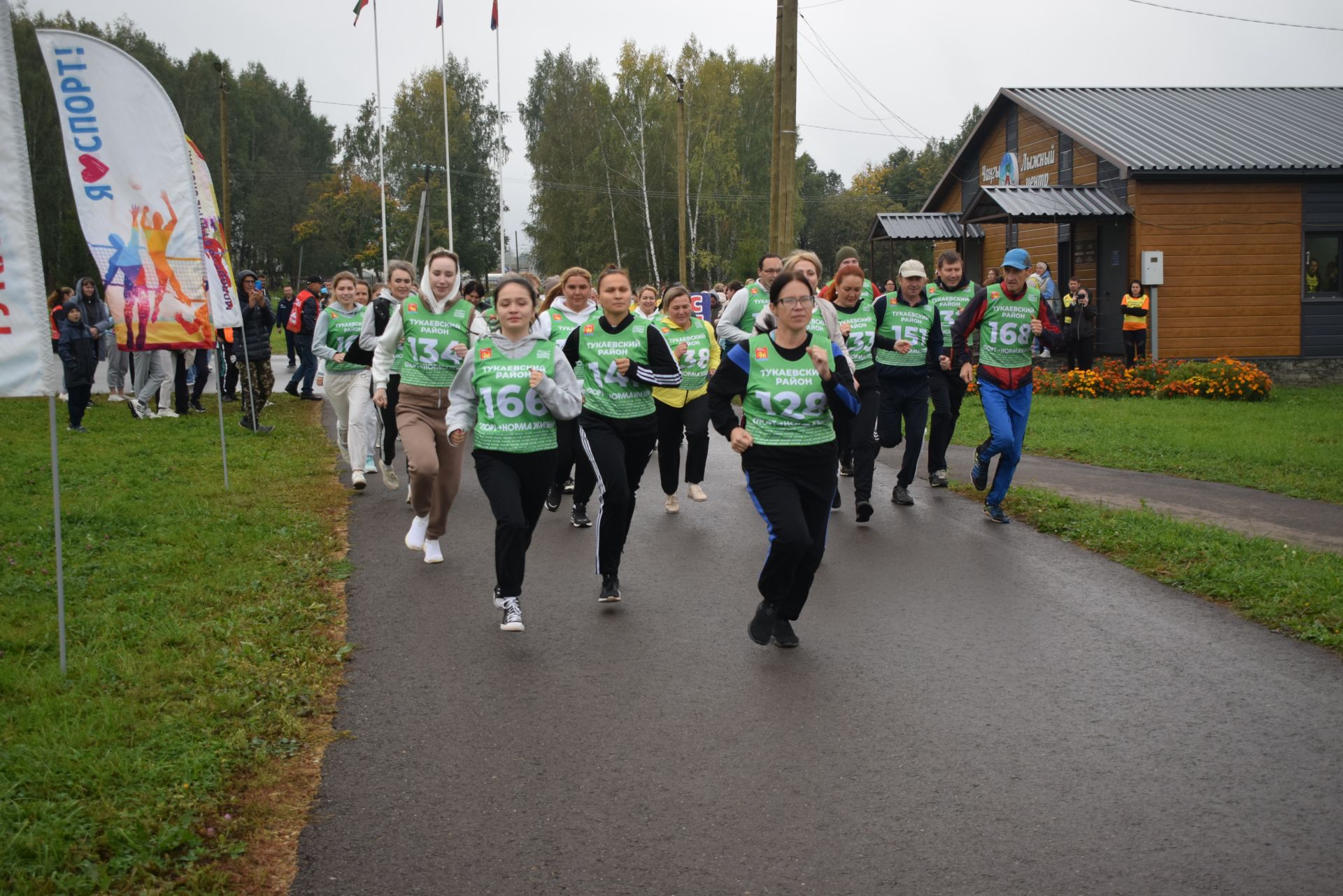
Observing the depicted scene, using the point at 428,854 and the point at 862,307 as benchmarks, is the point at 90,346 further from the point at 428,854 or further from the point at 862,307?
the point at 428,854

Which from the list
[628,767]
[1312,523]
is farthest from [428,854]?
[1312,523]

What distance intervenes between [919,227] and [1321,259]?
9867mm

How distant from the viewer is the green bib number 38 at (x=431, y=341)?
904cm

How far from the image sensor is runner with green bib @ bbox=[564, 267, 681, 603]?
7.66 m

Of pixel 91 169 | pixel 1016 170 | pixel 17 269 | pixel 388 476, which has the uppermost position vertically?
pixel 1016 170

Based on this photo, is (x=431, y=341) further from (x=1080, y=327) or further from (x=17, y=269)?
(x=1080, y=327)

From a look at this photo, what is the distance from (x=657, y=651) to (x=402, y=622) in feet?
5.33

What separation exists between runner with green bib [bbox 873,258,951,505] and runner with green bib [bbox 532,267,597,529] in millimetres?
2603

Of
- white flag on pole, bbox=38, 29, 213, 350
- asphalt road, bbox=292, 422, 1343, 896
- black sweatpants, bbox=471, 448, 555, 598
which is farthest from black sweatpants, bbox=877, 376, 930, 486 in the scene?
white flag on pole, bbox=38, 29, 213, 350

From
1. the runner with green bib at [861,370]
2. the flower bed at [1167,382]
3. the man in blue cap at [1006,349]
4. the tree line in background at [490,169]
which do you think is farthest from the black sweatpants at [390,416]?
the tree line in background at [490,169]

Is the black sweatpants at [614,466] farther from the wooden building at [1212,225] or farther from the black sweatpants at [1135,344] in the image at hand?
the black sweatpants at [1135,344]

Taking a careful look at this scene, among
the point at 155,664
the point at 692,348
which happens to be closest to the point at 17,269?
the point at 155,664

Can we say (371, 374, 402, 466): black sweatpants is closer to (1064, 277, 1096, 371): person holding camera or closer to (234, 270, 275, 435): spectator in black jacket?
(234, 270, 275, 435): spectator in black jacket

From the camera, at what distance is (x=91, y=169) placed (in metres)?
9.08
